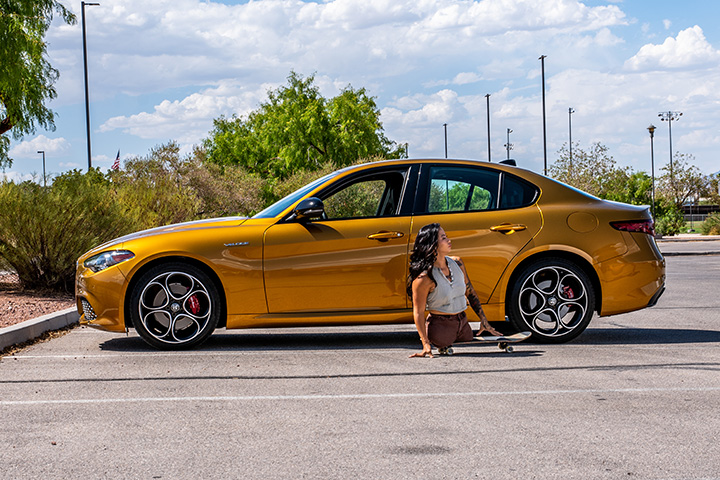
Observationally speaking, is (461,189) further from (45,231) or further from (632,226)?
(45,231)

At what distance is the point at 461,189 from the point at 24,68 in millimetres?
14930

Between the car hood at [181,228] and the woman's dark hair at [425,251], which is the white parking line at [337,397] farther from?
the car hood at [181,228]

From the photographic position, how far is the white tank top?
7250 millimetres

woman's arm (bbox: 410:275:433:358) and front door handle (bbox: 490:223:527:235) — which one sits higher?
front door handle (bbox: 490:223:527:235)

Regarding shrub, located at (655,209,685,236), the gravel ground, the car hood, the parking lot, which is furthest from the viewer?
shrub, located at (655,209,685,236)

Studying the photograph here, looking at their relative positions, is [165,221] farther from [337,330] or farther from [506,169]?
[506,169]

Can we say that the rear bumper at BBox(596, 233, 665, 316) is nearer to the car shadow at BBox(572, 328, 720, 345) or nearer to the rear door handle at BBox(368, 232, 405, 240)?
the car shadow at BBox(572, 328, 720, 345)

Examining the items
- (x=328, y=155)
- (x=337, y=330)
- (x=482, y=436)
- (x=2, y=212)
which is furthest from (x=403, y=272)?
(x=328, y=155)

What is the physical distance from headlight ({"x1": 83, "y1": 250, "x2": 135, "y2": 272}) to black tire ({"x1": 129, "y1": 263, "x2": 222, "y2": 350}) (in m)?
0.25

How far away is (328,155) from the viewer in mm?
64875

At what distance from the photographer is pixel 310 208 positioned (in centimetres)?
752

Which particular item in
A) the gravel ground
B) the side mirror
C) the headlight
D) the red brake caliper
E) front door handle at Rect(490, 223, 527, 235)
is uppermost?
the side mirror

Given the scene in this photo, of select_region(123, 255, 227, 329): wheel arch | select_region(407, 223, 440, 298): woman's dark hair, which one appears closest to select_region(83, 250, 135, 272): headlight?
select_region(123, 255, 227, 329): wheel arch

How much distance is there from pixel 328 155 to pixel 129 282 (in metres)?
57.7
